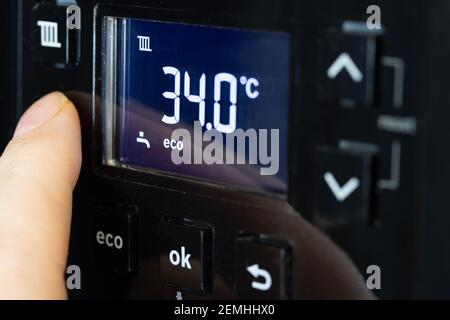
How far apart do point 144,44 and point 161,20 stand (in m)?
0.03

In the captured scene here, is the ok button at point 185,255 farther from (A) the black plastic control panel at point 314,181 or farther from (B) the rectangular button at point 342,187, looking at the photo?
(B) the rectangular button at point 342,187

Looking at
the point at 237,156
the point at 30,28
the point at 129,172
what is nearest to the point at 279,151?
the point at 237,156

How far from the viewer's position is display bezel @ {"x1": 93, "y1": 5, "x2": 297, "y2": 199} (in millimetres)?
722

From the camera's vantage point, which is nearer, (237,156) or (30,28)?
(237,156)

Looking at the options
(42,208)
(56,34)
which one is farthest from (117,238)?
(56,34)

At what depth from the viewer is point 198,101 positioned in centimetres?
77

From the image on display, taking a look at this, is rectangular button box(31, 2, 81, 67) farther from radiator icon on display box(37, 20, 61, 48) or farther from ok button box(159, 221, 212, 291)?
ok button box(159, 221, 212, 291)

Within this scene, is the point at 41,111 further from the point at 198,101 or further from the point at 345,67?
the point at 345,67

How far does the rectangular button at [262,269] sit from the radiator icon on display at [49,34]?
23 cm

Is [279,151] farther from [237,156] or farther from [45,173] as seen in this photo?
[45,173]

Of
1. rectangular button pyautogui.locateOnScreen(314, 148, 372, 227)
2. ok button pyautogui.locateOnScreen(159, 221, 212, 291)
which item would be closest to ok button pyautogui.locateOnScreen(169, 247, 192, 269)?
ok button pyautogui.locateOnScreen(159, 221, 212, 291)
